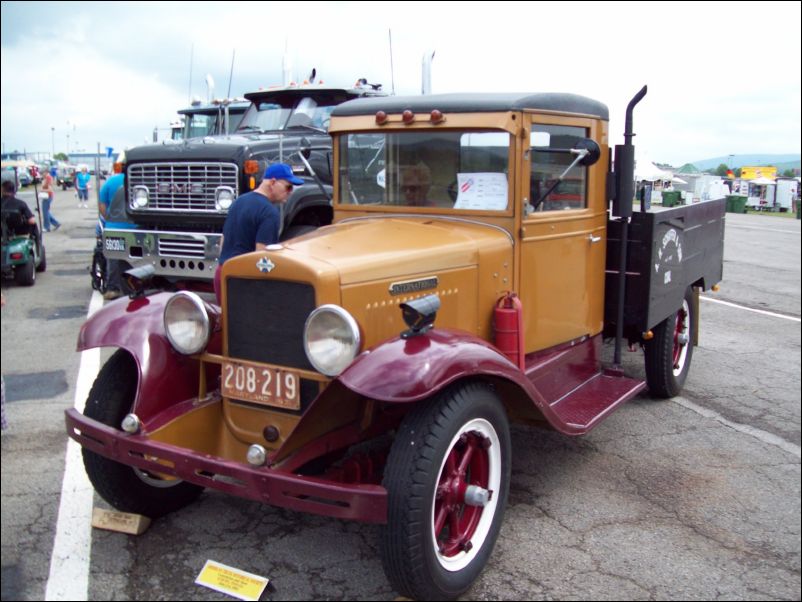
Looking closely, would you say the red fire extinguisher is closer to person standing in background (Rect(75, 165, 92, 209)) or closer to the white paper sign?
the white paper sign

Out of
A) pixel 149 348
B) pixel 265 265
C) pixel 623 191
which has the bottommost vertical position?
pixel 149 348

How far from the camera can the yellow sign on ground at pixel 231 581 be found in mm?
3008

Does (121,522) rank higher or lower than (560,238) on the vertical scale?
lower

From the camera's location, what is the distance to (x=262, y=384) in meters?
3.32

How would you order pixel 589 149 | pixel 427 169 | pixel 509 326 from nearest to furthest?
pixel 589 149, pixel 509 326, pixel 427 169

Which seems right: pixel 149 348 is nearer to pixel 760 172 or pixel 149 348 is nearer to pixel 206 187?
pixel 760 172

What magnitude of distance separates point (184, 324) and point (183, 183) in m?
4.72

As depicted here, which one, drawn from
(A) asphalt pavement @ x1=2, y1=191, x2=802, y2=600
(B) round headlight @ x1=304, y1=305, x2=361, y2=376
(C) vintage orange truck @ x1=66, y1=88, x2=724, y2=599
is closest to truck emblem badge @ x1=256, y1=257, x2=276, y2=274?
(C) vintage orange truck @ x1=66, y1=88, x2=724, y2=599

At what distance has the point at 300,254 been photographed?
3.25 metres

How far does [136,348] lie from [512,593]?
200 centimetres

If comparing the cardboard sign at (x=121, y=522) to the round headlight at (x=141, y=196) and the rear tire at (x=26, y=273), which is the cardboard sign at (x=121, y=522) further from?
the rear tire at (x=26, y=273)

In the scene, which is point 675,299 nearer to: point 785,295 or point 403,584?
point 403,584

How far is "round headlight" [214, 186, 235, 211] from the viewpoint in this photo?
24.7 feet

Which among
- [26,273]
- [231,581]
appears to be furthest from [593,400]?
[26,273]
